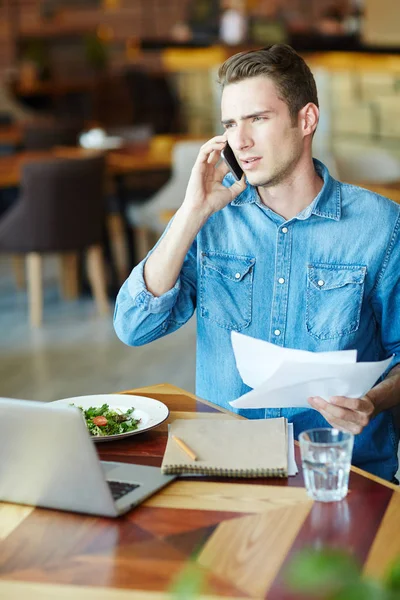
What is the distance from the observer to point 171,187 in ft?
19.2

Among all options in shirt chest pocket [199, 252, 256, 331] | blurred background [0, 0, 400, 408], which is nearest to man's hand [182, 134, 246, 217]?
shirt chest pocket [199, 252, 256, 331]

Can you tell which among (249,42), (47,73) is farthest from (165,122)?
(47,73)

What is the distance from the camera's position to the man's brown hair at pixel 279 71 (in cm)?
187

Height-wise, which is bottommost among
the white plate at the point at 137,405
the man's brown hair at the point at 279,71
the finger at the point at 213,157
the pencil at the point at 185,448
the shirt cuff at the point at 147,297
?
the white plate at the point at 137,405

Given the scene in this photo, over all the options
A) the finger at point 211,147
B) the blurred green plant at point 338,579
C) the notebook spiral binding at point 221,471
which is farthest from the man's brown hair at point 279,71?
the blurred green plant at point 338,579

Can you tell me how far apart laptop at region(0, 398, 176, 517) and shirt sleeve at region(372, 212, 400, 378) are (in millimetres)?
747

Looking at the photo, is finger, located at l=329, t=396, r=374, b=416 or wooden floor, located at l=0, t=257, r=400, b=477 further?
wooden floor, located at l=0, t=257, r=400, b=477

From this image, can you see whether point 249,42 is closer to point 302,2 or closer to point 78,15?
point 302,2

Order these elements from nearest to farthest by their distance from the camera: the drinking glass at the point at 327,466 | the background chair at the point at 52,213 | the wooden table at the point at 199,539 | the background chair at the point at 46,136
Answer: the wooden table at the point at 199,539 → the drinking glass at the point at 327,466 → the background chair at the point at 52,213 → the background chair at the point at 46,136

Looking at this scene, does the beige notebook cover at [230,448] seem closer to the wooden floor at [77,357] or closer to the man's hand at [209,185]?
the man's hand at [209,185]

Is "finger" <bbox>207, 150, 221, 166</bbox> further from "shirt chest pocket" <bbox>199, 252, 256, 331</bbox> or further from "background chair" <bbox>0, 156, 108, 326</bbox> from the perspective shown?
"background chair" <bbox>0, 156, 108, 326</bbox>

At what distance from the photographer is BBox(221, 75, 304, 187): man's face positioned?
187cm

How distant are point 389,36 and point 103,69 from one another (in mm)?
4240

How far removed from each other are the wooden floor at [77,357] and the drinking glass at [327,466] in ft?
9.50
